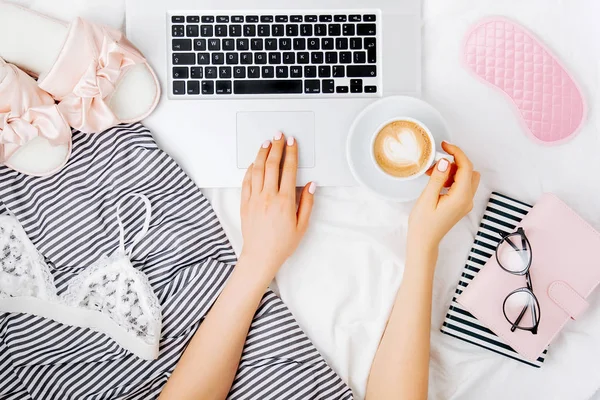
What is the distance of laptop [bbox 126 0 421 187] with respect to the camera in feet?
2.70

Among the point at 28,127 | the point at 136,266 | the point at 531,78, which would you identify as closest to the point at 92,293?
the point at 136,266

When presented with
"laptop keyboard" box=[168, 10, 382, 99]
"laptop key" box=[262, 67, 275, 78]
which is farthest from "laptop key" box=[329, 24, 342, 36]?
"laptop key" box=[262, 67, 275, 78]

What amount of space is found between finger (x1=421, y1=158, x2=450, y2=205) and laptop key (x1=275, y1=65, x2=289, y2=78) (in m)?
0.27

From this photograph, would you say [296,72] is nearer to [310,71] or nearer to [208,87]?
[310,71]

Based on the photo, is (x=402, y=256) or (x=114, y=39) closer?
(x=114, y=39)

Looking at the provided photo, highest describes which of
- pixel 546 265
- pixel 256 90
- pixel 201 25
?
pixel 201 25

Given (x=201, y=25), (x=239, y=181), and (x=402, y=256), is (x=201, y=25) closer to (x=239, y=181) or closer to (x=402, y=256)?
(x=239, y=181)

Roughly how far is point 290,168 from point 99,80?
0.31m

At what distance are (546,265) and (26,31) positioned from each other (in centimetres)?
90

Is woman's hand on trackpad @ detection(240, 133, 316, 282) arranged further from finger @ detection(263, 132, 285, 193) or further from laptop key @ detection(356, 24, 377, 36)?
laptop key @ detection(356, 24, 377, 36)

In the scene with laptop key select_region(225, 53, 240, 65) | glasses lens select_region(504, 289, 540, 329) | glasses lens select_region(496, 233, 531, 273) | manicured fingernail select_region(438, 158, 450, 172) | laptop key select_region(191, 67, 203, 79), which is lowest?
glasses lens select_region(504, 289, 540, 329)

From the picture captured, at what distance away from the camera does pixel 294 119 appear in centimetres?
84

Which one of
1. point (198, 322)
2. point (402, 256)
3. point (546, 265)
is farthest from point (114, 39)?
point (546, 265)

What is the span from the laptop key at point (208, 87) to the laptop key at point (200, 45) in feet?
0.17
